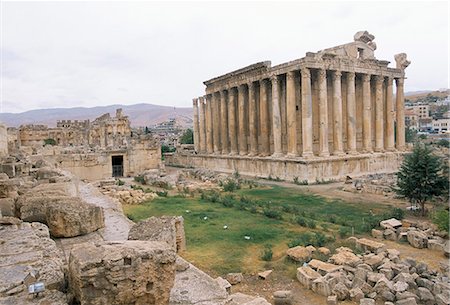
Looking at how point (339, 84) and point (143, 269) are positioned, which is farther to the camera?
point (339, 84)

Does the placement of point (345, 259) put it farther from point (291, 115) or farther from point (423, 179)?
point (291, 115)

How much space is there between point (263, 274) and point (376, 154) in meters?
23.1

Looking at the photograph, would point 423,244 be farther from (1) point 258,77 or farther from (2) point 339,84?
(1) point 258,77

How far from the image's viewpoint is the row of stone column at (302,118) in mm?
25844

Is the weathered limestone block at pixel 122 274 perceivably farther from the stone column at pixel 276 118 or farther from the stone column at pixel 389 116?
the stone column at pixel 389 116

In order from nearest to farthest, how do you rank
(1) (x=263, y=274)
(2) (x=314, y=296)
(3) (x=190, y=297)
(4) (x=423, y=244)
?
(3) (x=190, y=297) < (2) (x=314, y=296) < (1) (x=263, y=274) < (4) (x=423, y=244)

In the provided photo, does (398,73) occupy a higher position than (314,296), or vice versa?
(398,73)

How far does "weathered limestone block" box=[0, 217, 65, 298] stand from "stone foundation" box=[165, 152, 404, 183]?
20209mm

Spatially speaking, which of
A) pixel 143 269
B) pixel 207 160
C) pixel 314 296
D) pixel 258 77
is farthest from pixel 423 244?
pixel 207 160

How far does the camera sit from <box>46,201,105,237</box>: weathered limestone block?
597cm

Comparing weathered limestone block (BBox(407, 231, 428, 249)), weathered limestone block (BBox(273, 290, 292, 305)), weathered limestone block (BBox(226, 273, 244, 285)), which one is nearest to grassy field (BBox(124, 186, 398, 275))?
weathered limestone block (BBox(226, 273, 244, 285))

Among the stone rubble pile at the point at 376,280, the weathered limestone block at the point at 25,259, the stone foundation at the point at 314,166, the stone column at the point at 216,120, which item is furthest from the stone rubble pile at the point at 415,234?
the stone column at the point at 216,120

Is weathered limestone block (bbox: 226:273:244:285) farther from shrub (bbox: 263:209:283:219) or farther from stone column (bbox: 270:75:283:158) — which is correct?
stone column (bbox: 270:75:283:158)

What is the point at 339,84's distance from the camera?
26781 millimetres
